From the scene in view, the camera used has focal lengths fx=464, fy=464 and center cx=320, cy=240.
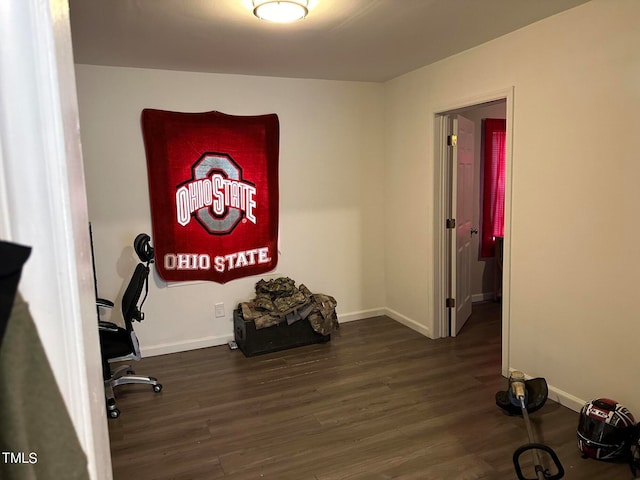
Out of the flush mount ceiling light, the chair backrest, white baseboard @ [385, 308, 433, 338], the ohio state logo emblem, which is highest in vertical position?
the flush mount ceiling light

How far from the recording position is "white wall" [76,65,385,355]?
3756 millimetres

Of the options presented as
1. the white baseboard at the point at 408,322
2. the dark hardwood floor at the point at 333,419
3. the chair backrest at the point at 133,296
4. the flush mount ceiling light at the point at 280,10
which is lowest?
the dark hardwood floor at the point at 333,419

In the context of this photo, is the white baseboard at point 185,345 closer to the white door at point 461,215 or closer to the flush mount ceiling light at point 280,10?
the white door at point 461,215

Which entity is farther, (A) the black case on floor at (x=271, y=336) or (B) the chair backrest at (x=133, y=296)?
(A) the black case on floor at (x=271, y=336)

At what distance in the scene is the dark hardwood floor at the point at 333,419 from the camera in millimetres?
2443

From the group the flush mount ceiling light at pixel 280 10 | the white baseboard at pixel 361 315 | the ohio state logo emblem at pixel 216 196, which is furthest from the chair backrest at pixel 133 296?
the white baseboard at pixel 361 315

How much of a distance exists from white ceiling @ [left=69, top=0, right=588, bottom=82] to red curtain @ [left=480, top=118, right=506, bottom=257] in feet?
5.59

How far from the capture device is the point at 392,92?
457 centimetres

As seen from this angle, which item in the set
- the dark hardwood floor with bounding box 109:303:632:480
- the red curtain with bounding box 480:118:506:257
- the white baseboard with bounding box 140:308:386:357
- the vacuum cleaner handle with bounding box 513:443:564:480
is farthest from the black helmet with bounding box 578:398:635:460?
the red curtain with bounding box 480:118:506:257

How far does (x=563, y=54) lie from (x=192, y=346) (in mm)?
Answer: 3607

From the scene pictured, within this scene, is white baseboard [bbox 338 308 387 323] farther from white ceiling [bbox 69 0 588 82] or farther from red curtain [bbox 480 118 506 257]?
white ceiling [bbox 69 0 588 82]

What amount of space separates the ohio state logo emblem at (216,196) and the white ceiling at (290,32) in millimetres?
A: 810

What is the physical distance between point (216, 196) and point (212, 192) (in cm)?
5

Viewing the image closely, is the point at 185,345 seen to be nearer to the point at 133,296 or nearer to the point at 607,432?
the point at 133,296
